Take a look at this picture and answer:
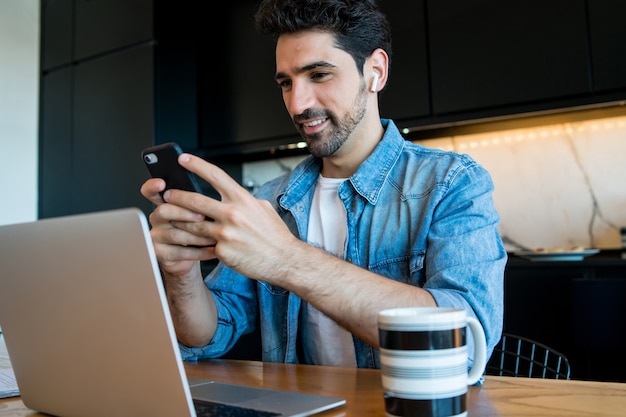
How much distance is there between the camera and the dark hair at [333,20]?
1.28m

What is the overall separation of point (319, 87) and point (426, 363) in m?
0.84

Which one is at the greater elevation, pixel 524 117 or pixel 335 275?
pixel 524 117

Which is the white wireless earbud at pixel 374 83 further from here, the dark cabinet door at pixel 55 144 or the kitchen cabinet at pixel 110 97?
the dark cabinet door at pixel 55 144

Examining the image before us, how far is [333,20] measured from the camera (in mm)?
1281

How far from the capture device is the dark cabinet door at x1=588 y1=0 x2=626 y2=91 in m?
2.15

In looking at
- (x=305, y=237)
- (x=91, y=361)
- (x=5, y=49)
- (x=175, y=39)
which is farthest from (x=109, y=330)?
(x=5, y=49)

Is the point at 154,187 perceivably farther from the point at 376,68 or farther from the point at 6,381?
the point at 376,68

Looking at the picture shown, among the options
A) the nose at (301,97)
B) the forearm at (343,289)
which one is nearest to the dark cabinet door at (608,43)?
the nose at (301,97)

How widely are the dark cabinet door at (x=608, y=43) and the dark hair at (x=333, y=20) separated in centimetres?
121

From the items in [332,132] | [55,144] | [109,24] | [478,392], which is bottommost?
[478,392]

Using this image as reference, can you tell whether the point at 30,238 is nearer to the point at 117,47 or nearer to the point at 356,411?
the point at 356,411

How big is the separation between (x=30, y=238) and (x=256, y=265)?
27 cm

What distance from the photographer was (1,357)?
1.05 meters

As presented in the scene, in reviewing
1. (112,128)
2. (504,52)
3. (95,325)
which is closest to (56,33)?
(112,128)
